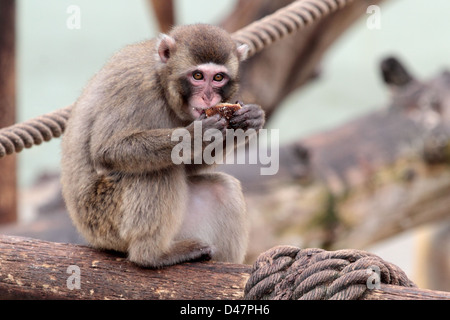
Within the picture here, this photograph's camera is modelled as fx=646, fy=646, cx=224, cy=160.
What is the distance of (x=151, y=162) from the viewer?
3.76 m

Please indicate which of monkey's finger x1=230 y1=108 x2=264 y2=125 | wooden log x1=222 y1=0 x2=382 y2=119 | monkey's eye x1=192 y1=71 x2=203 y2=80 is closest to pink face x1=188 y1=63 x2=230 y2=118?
monkey's eye x1=192 y1=71 x2=203 y2=80

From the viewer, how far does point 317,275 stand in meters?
3.08

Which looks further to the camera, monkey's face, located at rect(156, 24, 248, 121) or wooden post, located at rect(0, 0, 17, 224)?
wooden post, located at rect(0, 0, 17, 224)

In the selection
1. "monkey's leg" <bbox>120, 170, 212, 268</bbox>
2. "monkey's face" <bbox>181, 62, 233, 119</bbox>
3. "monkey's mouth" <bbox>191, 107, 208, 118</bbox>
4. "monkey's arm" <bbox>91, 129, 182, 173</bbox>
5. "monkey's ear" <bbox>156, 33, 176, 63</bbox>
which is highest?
"monkey's ear" <bbox>156, 33, 176, 63</bbox>

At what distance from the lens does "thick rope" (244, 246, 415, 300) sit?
3.02m

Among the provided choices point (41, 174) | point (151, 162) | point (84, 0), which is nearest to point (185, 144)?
point (151, 162)

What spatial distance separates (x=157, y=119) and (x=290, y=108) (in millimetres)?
12501

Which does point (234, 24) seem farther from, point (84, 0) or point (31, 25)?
point (31, 25)

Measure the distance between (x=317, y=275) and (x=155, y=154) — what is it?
3.96ft

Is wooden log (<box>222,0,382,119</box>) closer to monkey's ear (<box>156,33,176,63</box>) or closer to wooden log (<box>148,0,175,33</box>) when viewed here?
wooden log (<box>148,0,175,33</box>)

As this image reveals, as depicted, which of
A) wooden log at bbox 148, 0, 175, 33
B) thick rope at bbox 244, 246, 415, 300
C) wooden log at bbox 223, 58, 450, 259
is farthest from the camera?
wooden log at bbox 148, 0, 175, 33

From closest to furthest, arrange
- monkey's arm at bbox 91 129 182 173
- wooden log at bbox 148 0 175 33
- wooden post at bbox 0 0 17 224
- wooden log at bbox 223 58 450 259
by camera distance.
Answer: monkey's arm at bbox 91 129 182 173 < wooden log at bbox 223 58 450 259 < wooden post at bbox 0 0 17 224 < wooden log at bbox 148 0 175 33

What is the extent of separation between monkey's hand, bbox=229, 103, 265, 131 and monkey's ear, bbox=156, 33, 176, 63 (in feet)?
1.94

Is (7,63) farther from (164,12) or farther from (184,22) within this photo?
(184,22)
